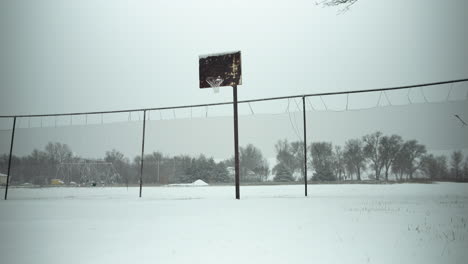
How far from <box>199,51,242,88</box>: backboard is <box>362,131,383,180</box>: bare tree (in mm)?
46026

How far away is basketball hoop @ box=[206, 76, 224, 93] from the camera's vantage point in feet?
42.2

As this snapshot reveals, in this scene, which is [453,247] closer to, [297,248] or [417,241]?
[417,241]

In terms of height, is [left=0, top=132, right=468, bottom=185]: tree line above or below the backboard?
below

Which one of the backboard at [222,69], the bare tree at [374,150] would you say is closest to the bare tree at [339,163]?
the bare tree at [374,150]

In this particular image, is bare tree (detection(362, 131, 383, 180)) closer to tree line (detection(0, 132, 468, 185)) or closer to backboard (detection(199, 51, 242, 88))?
tree line (detection(0, 132, 468, 185))

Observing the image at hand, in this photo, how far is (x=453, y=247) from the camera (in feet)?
12.2

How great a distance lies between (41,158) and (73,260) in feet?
239

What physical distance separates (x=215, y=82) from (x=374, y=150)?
47.8 m

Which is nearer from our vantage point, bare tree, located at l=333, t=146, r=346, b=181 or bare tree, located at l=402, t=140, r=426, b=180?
bare tree, located at l=402, t=140, r=426, b=180

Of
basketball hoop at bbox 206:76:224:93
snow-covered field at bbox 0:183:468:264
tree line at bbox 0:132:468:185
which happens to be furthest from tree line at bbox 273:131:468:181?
snow-covered field at bbox 0:183:468:264

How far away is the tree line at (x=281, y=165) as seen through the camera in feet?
161

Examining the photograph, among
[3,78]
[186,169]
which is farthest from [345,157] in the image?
[3,78]

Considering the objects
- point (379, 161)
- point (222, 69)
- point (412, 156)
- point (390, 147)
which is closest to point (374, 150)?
point (379, 161)

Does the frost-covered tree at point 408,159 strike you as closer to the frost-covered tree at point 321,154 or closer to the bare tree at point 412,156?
the bare tree at point 412,156
